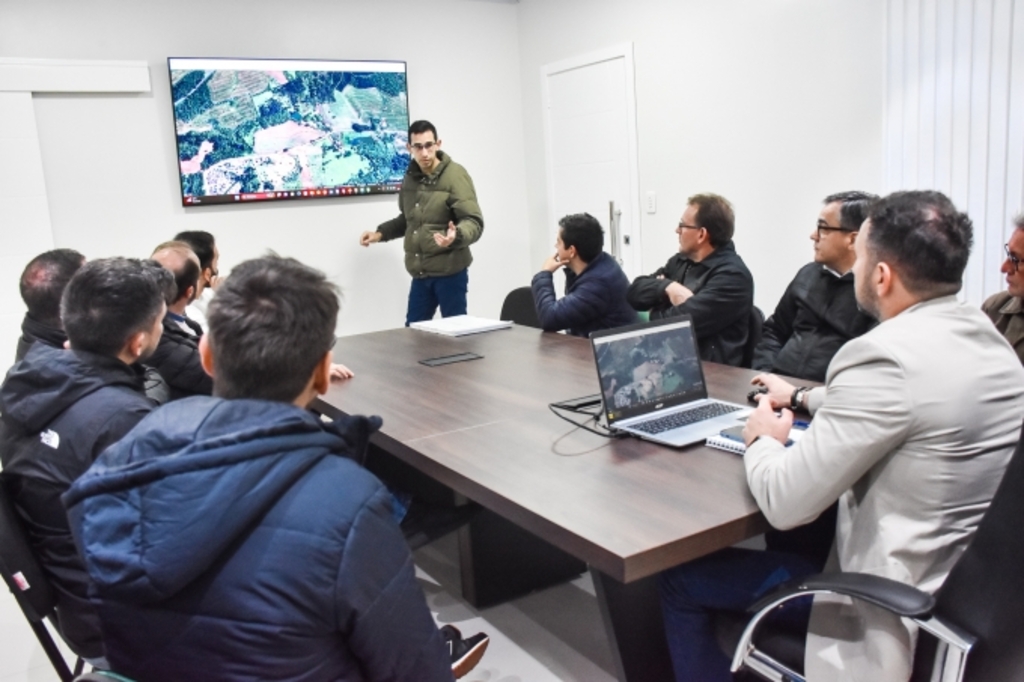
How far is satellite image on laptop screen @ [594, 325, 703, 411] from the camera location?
6.51 ft

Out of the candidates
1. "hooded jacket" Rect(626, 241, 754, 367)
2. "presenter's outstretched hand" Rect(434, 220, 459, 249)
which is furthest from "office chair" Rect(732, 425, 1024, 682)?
"presenter's outstretched hand" Rect(434, 220, 459, 249)

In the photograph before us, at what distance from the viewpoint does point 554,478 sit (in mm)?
1747

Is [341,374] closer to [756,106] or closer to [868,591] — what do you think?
[868,591]

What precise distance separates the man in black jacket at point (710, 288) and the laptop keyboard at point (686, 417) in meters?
0.93

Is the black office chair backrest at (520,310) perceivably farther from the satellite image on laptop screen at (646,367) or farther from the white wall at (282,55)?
the satellite image on laptop screen at (646,367)

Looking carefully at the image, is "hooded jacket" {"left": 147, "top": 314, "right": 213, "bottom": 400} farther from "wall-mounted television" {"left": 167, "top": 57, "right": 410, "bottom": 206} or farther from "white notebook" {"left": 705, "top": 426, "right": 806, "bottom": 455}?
"wall-mounted television" {"left": 167, "top": 57, "right": 410, "bottom": 206}

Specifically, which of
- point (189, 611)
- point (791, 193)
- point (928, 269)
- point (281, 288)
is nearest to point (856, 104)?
point (791, 193)

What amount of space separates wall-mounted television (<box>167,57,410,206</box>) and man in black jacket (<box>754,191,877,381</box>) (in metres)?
3.53

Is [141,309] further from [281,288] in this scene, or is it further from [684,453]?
[684,453]

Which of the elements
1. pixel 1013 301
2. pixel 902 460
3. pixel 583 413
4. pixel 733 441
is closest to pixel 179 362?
pixel 583 413

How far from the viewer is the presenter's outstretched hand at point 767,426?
65.6 inches

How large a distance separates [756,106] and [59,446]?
383 cm

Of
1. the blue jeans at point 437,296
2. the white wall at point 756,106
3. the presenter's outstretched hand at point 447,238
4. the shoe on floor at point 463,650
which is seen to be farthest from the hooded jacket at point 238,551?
the blue jeans at point 437,296

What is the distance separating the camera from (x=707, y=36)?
15.3 ft
